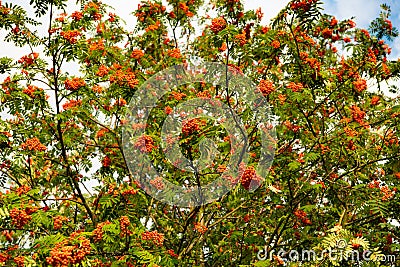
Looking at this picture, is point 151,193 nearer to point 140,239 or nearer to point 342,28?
point 140,239

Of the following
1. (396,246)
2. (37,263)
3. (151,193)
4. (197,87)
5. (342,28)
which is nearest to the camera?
(37,263)

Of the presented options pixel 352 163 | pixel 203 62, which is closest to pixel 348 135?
pixel 352 163

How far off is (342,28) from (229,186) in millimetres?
4815

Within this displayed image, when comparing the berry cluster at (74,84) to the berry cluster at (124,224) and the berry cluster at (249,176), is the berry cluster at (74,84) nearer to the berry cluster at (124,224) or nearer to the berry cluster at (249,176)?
the berry cluster at (124,224)

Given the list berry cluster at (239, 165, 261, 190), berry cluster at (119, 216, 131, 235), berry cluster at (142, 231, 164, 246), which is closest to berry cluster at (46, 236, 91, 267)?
berry cluster at (119, 216, 131, 235)

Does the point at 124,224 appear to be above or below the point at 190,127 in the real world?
below

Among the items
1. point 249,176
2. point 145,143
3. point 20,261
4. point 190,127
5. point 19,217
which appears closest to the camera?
point 20,261

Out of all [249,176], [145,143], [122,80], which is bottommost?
[249,176]

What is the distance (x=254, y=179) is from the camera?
484 cm

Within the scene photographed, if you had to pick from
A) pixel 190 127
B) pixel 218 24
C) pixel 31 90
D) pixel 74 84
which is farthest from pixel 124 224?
pixel 31 90

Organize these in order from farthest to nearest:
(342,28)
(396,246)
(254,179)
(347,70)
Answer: (342,28) → (347,70) → (396,246) → (254,179)

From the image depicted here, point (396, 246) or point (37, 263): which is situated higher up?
point (396, 246)

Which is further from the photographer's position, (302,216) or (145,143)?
(302,216)

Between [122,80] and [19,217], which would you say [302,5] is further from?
[19,217]
